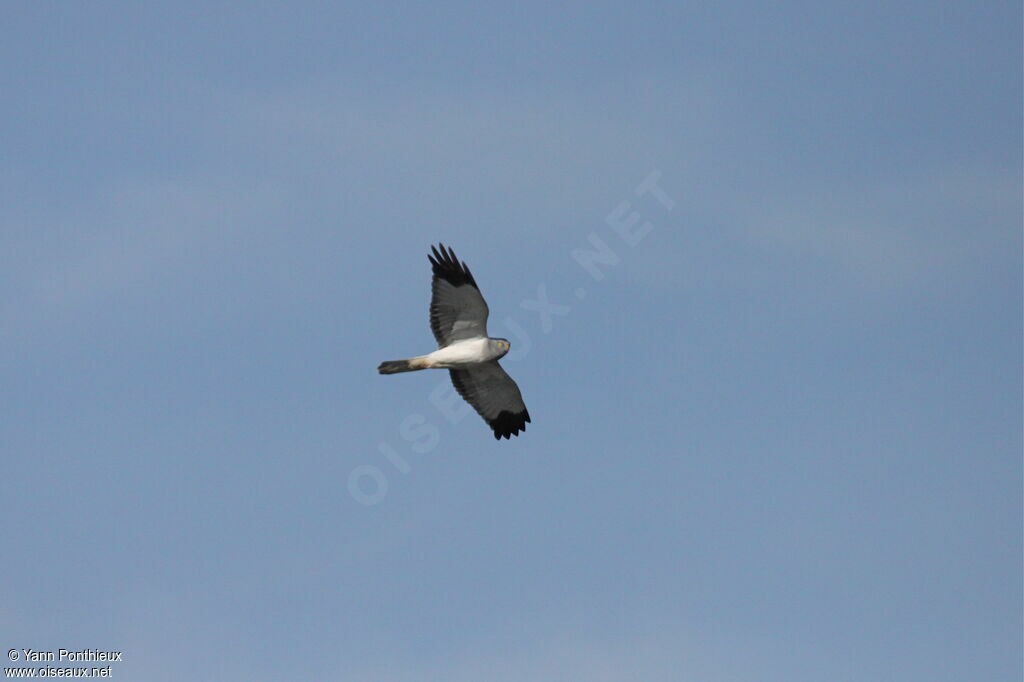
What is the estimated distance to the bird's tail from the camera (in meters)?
29.5

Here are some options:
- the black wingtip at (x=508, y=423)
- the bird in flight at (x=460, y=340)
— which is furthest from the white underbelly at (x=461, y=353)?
the black wingtip at (x=508, y=423)

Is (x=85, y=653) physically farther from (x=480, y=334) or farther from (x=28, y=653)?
(x=480, y=334)

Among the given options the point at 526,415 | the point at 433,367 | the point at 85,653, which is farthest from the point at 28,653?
the point at 526,415

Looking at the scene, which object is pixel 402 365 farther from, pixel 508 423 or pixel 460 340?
pixel 508 423

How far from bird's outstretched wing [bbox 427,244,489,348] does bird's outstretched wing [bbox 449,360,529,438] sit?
105 cm

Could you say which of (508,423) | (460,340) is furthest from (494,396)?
(460,340)

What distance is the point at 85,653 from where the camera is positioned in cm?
2723

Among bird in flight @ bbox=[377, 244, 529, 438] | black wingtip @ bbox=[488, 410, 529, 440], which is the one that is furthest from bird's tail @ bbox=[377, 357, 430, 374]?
black wingtip @ bbox=[488, 410, 529, 440]

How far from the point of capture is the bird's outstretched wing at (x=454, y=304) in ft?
97.3

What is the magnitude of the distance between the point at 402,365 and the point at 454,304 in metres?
1.79

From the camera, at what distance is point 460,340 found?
30.3 meters

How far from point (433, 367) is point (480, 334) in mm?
1292

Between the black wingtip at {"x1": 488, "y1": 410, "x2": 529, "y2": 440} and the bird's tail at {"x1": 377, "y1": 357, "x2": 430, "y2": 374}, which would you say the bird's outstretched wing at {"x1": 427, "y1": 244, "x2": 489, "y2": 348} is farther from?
the black wingtip at {"x1": 488, "y1": 410, "x2": 529, "y2": 440}

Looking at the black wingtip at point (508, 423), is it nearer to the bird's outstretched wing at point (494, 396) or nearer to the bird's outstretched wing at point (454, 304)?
the bird's outstretched wing at point (494, 396)
